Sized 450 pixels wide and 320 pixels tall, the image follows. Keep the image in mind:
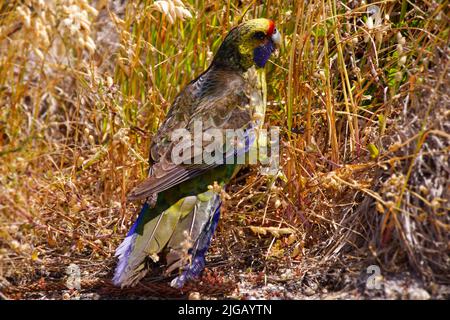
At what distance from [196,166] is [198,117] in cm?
35

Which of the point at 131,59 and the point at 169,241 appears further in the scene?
the point at 131,59

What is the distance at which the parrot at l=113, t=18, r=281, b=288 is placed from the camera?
3.29 m

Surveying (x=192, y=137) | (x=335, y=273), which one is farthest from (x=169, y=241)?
(x=335, y=273)

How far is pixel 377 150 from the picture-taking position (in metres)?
3.40

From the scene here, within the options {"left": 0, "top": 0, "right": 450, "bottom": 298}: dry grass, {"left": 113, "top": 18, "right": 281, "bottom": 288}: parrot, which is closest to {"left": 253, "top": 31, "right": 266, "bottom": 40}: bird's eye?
{"left": 113, "top": 18, "right": 281, "bottom": 288}: parrot

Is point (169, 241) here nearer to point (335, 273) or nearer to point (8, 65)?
point (335, 273)

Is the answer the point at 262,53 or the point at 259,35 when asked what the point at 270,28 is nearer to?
the point at 259,35

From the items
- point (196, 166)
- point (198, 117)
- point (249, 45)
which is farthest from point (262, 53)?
point (196, 166)

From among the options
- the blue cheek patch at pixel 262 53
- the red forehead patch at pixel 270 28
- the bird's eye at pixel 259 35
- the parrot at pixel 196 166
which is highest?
the red forehead patch at pixel 270 28

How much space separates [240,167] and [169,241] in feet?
2.08

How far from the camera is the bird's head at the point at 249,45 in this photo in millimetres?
3932

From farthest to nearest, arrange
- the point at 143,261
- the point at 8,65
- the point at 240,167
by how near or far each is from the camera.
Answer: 1. the point at 240,167
2. the point at 8,65
3. the point at 143,261

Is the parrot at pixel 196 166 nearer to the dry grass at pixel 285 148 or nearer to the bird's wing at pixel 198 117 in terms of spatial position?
the bird's wing at pixel 198 117

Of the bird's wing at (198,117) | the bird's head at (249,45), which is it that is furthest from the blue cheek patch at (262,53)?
the bird's wing at (198,117)
